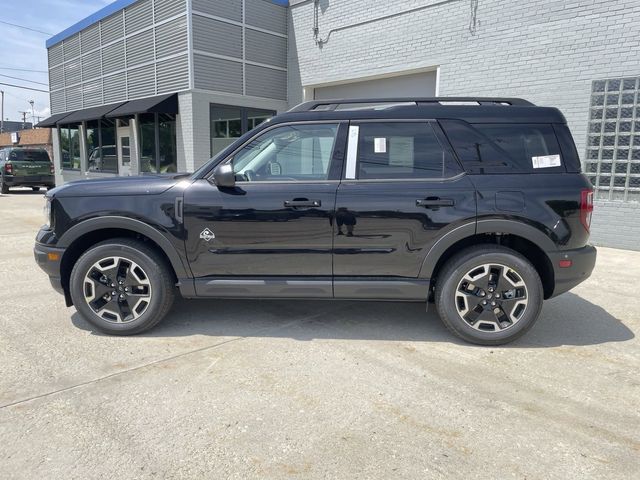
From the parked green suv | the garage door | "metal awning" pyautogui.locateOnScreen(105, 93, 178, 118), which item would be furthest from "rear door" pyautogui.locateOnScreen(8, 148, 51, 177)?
the garage door

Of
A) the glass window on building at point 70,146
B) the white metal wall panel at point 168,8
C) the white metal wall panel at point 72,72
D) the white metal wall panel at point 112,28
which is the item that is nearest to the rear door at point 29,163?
the glass window on building at point 70,146

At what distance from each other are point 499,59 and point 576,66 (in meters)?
1.46

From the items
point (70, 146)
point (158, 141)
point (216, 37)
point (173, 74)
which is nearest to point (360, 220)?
point (216, 37)

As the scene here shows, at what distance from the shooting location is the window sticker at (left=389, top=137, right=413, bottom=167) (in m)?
3.84

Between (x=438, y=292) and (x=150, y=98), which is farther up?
(x=150, y=98)

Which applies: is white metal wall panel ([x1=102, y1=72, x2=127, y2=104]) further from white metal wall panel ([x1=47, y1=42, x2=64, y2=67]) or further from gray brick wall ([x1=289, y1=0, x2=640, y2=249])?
gray brick wall ([x1=289, y1=0, x2=640, y2=249])

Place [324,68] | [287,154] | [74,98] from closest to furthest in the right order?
[287,154], [324,68], [74,98]

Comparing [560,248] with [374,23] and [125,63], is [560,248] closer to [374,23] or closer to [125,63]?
[374,23]

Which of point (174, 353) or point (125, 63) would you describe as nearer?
point (174, 353)

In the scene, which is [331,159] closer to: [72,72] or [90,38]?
[90,38]

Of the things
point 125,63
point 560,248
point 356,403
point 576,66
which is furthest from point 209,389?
point 125,63

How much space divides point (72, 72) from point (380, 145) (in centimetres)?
1882

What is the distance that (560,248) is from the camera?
3.72m

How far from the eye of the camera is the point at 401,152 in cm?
385
